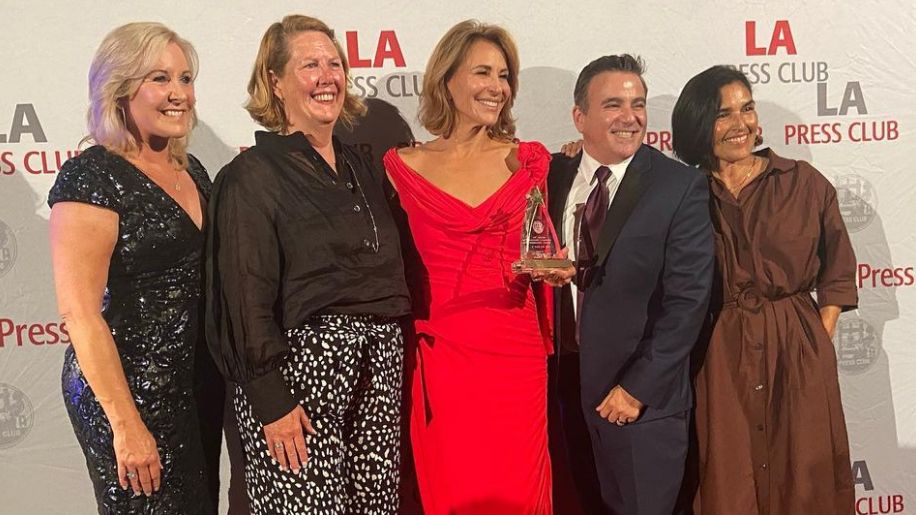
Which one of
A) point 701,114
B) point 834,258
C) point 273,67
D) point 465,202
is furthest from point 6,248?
point 834,258

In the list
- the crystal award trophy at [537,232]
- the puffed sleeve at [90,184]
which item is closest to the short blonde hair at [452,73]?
the crystal award trophy at [537,232]

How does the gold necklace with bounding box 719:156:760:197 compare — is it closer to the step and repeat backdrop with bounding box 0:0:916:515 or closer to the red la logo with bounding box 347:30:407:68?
the step and repeat backdrop with bounding box 0:0:916:515

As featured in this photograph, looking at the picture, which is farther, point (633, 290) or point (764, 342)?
point (764, 342)

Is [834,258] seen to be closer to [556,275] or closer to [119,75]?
[556,275]

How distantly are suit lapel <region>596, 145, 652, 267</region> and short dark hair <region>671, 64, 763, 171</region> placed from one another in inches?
13.2

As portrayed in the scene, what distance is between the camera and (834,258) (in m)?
2.70

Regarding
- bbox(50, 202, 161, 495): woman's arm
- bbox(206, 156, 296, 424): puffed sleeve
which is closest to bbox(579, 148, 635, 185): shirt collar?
bbox(206, 156, 296, 424): puffed sleeve

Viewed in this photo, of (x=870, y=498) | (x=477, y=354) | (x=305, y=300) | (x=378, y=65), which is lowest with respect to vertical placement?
(x=870, y=498)

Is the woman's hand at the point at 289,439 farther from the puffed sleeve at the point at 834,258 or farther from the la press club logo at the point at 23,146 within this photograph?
the puffed sleeve at the point at 834,258

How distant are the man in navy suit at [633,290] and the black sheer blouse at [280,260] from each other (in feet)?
2.14

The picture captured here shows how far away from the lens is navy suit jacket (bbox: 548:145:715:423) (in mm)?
2396

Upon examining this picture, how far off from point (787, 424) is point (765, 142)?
1.10 metres

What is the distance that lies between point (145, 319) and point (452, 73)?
1.19m

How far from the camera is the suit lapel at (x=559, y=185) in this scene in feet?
8.55
